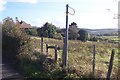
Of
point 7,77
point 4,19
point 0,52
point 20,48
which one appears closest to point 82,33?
point 4,19

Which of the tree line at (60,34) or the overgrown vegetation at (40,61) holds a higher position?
the tree line at (60,34)

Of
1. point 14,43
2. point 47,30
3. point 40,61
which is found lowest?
point 40,61

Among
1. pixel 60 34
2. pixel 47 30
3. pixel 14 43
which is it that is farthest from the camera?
pixel 47 30

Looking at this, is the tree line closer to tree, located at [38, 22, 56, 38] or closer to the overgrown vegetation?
tree, located at [38, 22, 56, 38]

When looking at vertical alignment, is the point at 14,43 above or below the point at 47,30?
below

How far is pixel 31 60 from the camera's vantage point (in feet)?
51.3

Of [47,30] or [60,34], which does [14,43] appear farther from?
[47,30]

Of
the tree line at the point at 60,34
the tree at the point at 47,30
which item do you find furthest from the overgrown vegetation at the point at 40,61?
the tree at the point at 47,30

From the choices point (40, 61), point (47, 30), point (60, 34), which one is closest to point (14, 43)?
point (40, 61)

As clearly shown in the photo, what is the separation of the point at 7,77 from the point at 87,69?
375 cm

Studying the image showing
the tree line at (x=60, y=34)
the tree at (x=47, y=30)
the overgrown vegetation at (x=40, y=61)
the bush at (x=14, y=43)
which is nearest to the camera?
the overgrown vegetation at (x=40, y=61)

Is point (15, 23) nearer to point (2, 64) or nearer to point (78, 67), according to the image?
point (2, 64)

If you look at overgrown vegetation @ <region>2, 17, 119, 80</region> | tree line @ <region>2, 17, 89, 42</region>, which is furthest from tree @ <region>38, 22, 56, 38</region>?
overgrown vegetation @ <region>2, 17, 119, 80</region>

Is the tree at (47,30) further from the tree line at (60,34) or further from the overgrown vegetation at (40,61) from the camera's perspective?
the overgrown vegetation at (40,61)
